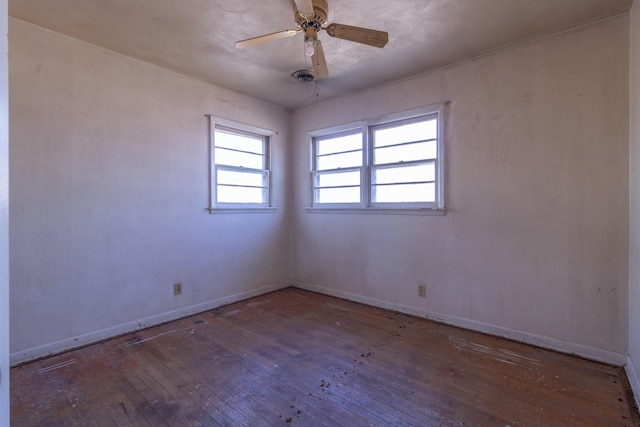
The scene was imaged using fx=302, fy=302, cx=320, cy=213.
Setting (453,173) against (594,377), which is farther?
(453,173)

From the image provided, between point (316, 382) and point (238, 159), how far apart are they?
2.91m

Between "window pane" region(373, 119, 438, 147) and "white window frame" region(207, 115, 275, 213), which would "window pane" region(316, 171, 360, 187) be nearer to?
"window pane" region(373, 119, 438, 147)

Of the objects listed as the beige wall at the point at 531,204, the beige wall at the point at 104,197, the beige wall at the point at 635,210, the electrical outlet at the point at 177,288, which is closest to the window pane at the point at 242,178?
the beige wall at the point at 104,197

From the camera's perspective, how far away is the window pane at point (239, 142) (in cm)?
Answer: 383

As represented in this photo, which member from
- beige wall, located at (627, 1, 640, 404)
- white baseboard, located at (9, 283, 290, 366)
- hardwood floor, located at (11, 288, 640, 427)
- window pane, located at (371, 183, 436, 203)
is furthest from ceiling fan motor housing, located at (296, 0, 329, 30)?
white baseboard, located at (9, 283, 290, 366)

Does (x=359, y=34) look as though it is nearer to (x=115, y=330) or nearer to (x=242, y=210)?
(x=242, y=210)

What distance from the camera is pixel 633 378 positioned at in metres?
2.04

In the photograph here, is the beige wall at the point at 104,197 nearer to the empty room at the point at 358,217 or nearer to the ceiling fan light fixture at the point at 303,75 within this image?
the empty room at the point at 358,217

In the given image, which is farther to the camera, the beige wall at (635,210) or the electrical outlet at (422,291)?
the electrical outlet at (422,291)

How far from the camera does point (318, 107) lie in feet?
14.1

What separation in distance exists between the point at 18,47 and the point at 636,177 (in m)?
4.66

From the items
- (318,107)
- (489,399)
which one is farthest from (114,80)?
(489,399)

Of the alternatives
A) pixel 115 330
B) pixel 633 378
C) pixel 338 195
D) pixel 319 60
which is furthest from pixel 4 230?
pixel 338 195

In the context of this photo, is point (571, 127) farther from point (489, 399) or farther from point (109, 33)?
point (109, 33)
